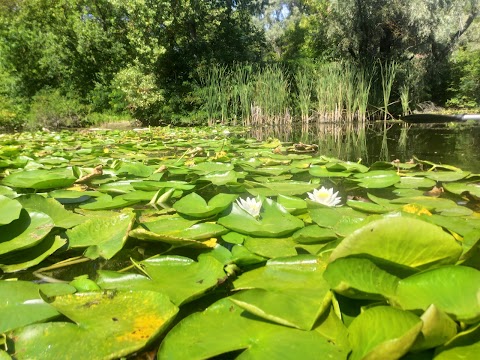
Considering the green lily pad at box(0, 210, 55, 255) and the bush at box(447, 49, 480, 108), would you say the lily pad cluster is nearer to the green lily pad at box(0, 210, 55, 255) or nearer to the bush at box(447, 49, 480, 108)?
the green lily pad at box(0, 210, 55, 255)

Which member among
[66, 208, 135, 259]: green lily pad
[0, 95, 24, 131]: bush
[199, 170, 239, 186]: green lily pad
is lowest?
[66, 208, 135, 259]: green lily pad

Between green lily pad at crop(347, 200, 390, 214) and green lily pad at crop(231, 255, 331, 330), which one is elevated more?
green lily pad at crop(347, 200, 390, 214)

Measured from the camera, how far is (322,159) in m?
1.65

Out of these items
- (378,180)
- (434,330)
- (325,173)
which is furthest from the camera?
(325,173)

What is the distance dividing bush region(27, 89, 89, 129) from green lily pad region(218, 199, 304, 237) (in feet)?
30.7

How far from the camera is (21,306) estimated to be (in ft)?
1.50

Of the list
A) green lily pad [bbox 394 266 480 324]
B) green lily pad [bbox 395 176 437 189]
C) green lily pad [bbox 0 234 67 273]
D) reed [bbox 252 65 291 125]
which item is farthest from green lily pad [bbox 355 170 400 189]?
reed [bbox 252 65 291 125]

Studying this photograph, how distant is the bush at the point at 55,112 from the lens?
29.2ft

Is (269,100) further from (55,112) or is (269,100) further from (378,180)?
(55,112)

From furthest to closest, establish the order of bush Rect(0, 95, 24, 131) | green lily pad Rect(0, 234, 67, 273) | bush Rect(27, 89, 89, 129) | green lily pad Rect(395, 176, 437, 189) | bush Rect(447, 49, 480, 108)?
1. bush Rect(447, 49, 480, 108)
2. bush Rect(27, 89, 89, 129)
3. bush Rect(0, 95, 24, 131)
4. green lily pad Rect(395, 176, 437, 189)
5. green lily pad Rect(0, 234, 67, 273)

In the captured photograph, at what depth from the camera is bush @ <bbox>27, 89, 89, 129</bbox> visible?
8906 millimetres

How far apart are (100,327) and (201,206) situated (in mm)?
441

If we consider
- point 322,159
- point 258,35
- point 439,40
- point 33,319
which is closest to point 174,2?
point 258,35

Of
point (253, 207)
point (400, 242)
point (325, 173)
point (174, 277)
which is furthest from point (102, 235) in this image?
point (325, 173)
